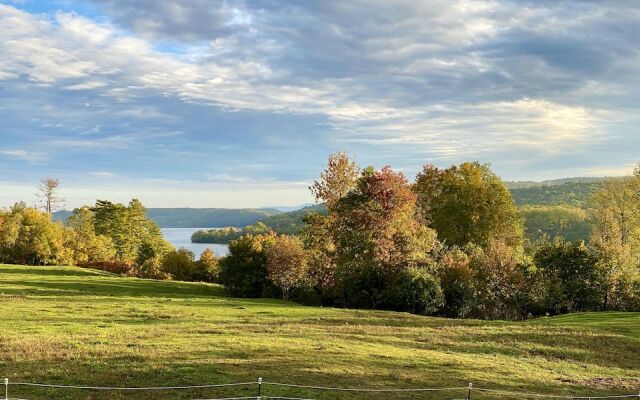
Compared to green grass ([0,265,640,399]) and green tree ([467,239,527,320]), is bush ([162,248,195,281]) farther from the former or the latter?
green tree ([467,239,527,320])

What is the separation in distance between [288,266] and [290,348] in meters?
29.6

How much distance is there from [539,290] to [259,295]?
2837cm

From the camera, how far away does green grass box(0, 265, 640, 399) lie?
16688 mm

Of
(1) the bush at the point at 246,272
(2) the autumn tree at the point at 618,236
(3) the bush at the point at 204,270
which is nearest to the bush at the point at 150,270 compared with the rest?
(3) the bush at the point at 204,270

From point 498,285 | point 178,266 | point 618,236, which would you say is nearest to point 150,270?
point 178,266

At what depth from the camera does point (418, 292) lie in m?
42.6

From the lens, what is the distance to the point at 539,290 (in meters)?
47.2

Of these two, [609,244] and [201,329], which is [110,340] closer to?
[201,329]

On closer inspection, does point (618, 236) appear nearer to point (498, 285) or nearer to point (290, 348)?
point (498, 285)

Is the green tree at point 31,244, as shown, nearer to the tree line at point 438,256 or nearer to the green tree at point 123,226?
the green tree at point 123,226

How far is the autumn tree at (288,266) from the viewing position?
50.9 meters

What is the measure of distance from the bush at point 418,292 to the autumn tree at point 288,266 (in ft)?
36.9

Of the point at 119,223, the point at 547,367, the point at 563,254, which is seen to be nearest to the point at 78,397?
the point at 547,367

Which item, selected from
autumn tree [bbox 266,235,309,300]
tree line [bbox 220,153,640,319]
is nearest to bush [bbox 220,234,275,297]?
tree line [bbox 220,153,640,319]
